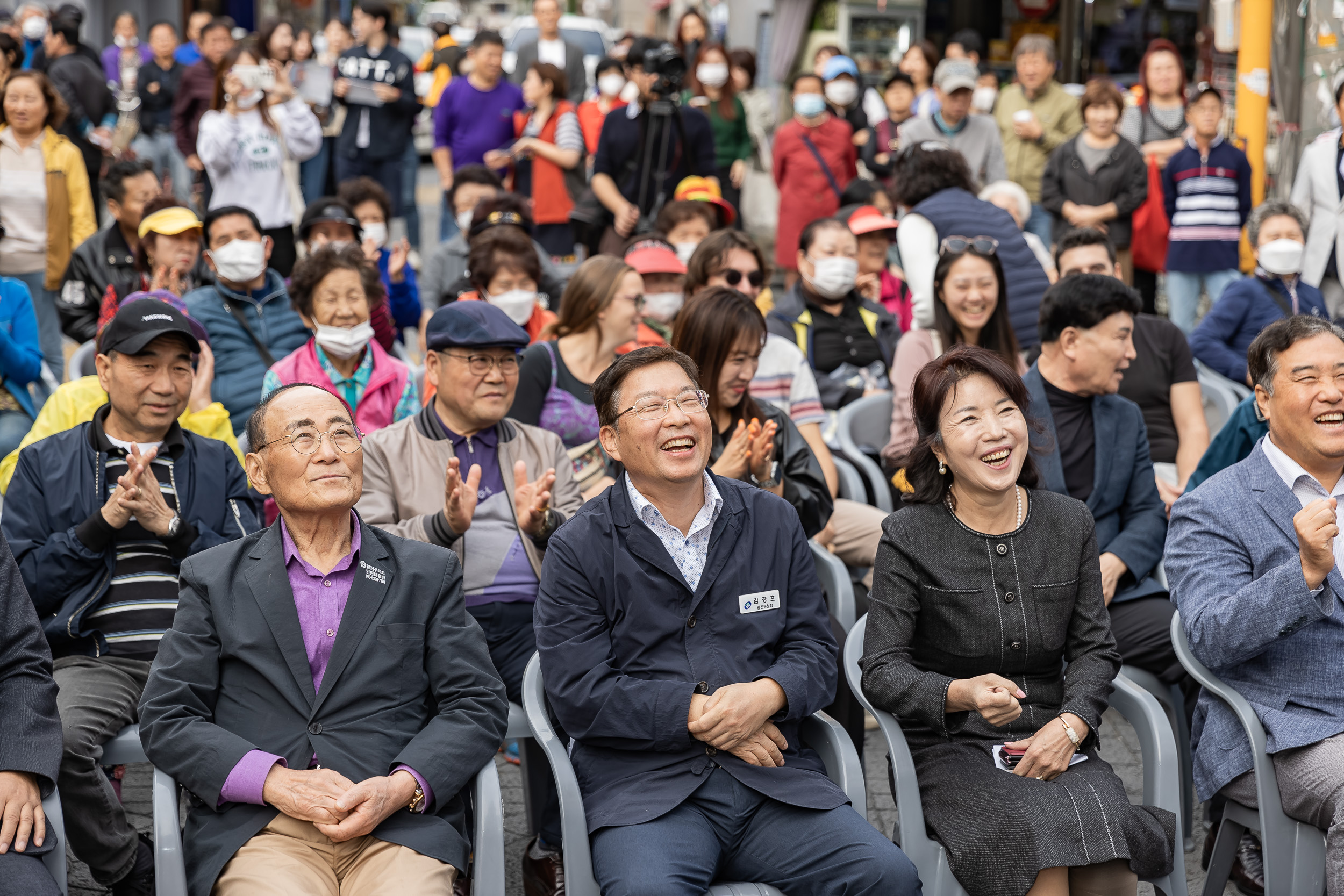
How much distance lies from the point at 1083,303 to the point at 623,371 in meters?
1.89

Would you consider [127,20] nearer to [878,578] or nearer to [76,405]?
[76,405]

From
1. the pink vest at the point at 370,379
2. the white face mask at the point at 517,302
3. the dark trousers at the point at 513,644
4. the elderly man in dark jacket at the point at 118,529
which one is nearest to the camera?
the elderly man in dark jacket at the point at 118,529

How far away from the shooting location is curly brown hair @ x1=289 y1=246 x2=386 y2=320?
5414 mm

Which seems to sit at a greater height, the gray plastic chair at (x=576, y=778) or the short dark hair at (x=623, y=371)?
the short dark hair at (x=623, y=371)

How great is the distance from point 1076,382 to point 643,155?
515cm

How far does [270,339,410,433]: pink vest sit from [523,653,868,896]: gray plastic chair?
81.4 inches

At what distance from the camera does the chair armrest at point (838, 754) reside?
336 cm

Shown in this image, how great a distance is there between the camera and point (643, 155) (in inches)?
363

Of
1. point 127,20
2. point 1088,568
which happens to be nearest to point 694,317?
point 1088,568

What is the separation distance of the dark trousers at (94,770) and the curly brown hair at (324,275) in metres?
2.08

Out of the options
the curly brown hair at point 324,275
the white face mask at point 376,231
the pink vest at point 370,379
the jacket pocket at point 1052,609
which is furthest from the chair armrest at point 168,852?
the white face mask at point 376,231

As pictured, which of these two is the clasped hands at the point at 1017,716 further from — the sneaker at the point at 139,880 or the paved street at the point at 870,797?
the sneaker at the point at 139,880

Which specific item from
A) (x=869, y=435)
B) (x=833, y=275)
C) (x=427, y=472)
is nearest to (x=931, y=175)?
(x=833, y=275)

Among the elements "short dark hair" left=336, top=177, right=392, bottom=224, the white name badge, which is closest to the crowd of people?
the white name badge
